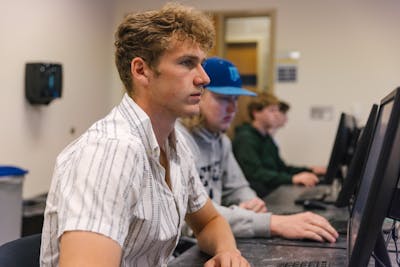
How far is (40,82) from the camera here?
144 inches

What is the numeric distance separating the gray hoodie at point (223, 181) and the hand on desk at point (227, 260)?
1.04 ft

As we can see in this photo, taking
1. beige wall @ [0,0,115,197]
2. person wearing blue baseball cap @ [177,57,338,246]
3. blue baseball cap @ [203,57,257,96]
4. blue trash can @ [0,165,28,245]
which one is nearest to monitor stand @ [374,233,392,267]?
person wearing blue baseball cap @ [177,57,338,246]

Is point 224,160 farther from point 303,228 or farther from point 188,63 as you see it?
point 188,63

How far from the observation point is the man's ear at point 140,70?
3.89 ft

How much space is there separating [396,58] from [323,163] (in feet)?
3.90

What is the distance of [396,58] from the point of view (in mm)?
4738

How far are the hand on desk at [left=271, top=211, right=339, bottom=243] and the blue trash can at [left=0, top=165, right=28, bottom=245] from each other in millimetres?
1774

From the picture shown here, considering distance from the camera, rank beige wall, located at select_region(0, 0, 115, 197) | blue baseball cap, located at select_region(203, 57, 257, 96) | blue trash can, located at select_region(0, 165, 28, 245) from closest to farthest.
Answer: blue baseball cap, located at select_region(203, 57, 257, 96) → blue trash can, located at select_region(0, 165, 28, 245) → beige wall, located at select_region(0, 0, 115, 197)

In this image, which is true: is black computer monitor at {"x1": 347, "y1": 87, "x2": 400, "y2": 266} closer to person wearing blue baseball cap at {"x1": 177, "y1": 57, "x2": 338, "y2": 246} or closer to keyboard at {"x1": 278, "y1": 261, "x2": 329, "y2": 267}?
keyboard at {"x1": 278, "y1": 261, "x2": 329, "y2": 267}

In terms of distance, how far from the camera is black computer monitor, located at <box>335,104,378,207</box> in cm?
141

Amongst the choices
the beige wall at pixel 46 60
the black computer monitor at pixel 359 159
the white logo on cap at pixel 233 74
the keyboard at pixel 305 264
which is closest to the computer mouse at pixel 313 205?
the black computer monitor at pixel 359 159

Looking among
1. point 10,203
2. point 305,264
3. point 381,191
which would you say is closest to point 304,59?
point 10,203

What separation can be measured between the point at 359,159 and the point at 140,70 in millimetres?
747

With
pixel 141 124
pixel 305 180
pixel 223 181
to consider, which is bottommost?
pixel 305 180
